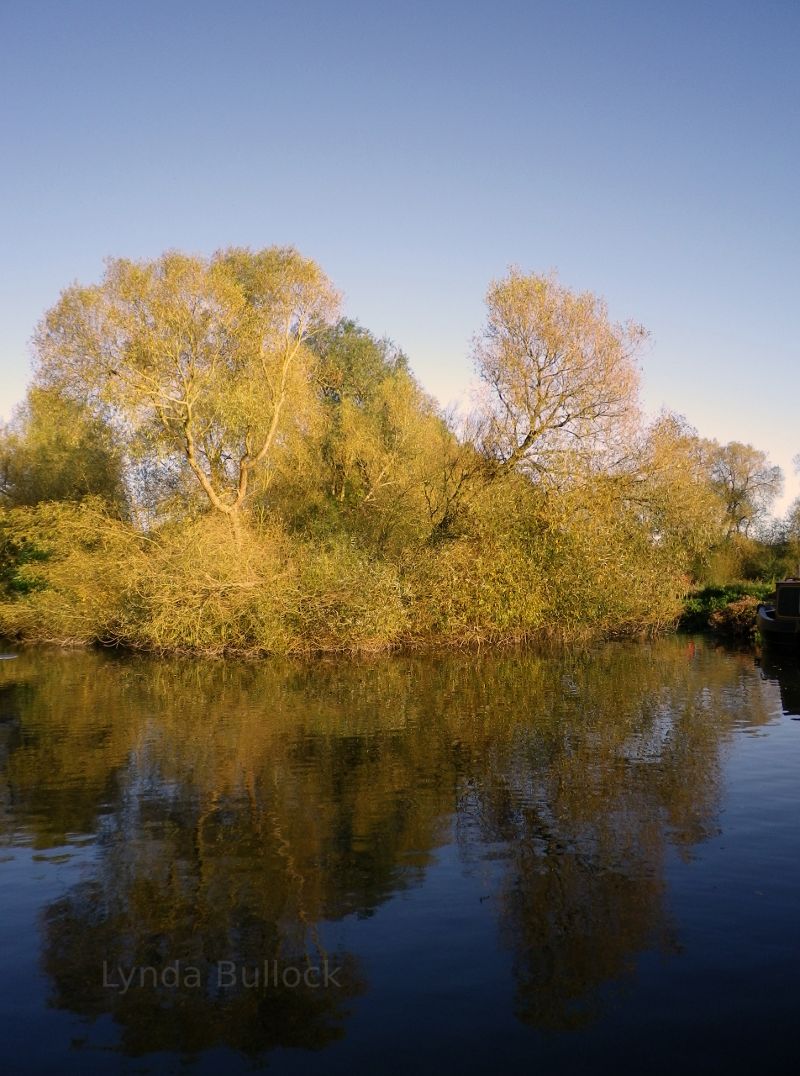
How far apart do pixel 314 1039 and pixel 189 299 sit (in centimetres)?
2494

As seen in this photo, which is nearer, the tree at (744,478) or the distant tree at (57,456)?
the distant tree at (57,456)

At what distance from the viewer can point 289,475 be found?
30250mm

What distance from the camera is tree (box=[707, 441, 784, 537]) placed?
59156 mm

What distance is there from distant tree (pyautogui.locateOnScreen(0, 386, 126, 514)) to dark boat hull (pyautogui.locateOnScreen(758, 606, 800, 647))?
70.0ft

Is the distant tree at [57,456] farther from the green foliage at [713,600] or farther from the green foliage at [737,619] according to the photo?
the green foliage at [713,600]

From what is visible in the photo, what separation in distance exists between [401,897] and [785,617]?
22.4m

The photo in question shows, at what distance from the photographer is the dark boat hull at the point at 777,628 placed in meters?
25.4

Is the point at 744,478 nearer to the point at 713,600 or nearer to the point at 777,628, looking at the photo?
the point at 713,600

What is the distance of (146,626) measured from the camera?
23.9 meters

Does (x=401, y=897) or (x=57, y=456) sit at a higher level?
(x=57, y=456)

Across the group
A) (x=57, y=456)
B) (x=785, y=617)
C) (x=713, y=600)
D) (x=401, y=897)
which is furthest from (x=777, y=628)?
(x=57, y=456)

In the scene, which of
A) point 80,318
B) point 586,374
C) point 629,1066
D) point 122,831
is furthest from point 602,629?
point 629,1066

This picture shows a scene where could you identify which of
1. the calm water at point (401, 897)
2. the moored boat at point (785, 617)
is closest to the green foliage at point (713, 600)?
the moored boat at point (785, 617)

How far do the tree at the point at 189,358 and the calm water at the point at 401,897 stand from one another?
14318mm
